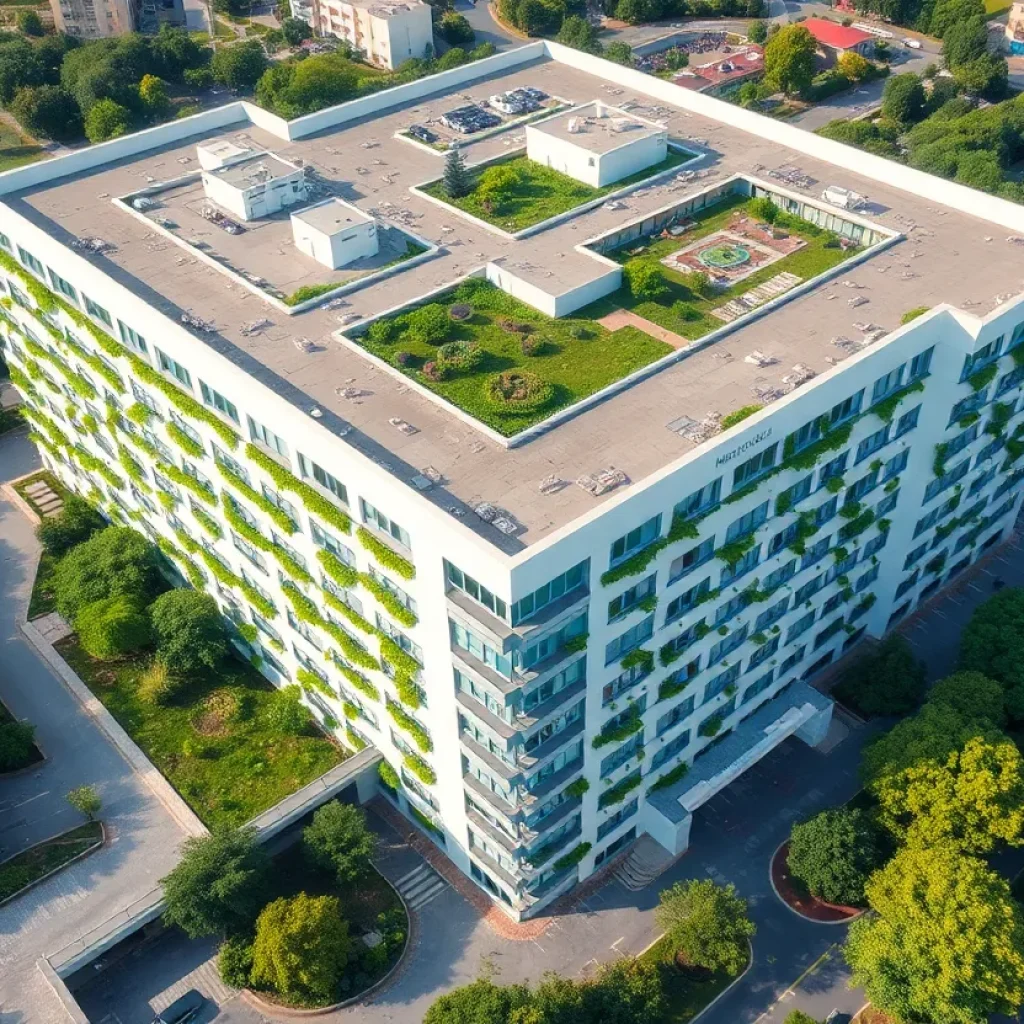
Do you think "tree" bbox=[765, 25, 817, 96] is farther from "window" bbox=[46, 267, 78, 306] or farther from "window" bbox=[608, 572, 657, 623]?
"window" bbox=[608, 572, 657, 623]

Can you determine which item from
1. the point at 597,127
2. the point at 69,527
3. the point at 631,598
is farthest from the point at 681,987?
the point at 597,127

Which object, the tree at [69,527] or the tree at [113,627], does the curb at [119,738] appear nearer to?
the tree at [113,627]

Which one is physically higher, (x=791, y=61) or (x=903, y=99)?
(x=791, y=61)

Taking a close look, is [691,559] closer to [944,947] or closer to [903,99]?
[944,947]

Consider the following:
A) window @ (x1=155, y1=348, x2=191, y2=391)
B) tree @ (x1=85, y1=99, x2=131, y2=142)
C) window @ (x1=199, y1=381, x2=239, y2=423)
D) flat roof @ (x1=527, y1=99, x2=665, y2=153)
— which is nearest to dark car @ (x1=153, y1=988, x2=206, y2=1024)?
window @ (x1=199, y1=381, x2=239, y2=423)

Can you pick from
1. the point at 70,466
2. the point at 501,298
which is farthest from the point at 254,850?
the point at 70,466

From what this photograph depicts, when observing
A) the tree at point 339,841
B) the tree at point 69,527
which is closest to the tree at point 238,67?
the tree at point 69,527

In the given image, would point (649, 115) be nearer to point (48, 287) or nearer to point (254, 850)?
point (48, 287)
